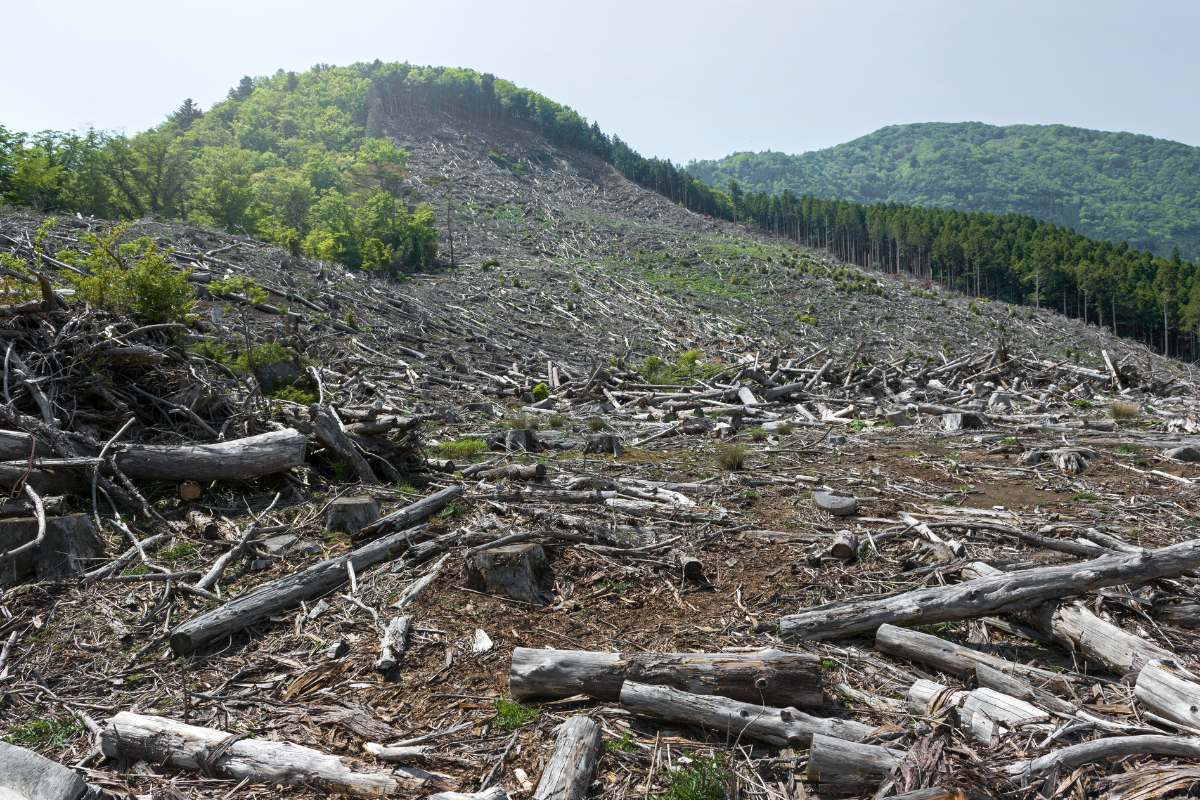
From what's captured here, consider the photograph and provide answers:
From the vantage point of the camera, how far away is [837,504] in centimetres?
750

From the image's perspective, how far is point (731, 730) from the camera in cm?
367

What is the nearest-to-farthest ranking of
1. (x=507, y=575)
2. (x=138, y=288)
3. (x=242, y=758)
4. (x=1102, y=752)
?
(x=1102, y=752) → (x=242, y=758) → (x=507, y=575) → (x=138, y=288)

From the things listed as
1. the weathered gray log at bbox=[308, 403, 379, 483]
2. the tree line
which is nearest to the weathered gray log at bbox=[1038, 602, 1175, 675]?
the weathered gray log at bbox=[308, 403, 379, 483]

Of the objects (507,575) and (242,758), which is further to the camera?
(507,575)

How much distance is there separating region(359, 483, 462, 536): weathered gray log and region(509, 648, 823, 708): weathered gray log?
2.71 metres

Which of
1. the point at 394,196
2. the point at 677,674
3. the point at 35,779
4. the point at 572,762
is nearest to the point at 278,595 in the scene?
the point at 35,779

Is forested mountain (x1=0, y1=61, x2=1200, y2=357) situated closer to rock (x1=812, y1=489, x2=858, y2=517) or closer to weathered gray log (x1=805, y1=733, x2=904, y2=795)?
rock (x1=812, y1=489, x2=858, y2=517)

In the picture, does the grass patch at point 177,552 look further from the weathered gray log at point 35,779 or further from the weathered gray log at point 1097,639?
the weathered gray log at point 1097,639

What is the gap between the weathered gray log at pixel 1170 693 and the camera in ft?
11.4

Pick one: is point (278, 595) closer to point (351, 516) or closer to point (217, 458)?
point (351, 516)

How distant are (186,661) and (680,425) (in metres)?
11.3

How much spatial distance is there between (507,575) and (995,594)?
363 cm

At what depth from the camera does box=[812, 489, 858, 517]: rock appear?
745 cm

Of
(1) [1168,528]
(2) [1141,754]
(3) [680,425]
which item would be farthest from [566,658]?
(3) [680,425]
